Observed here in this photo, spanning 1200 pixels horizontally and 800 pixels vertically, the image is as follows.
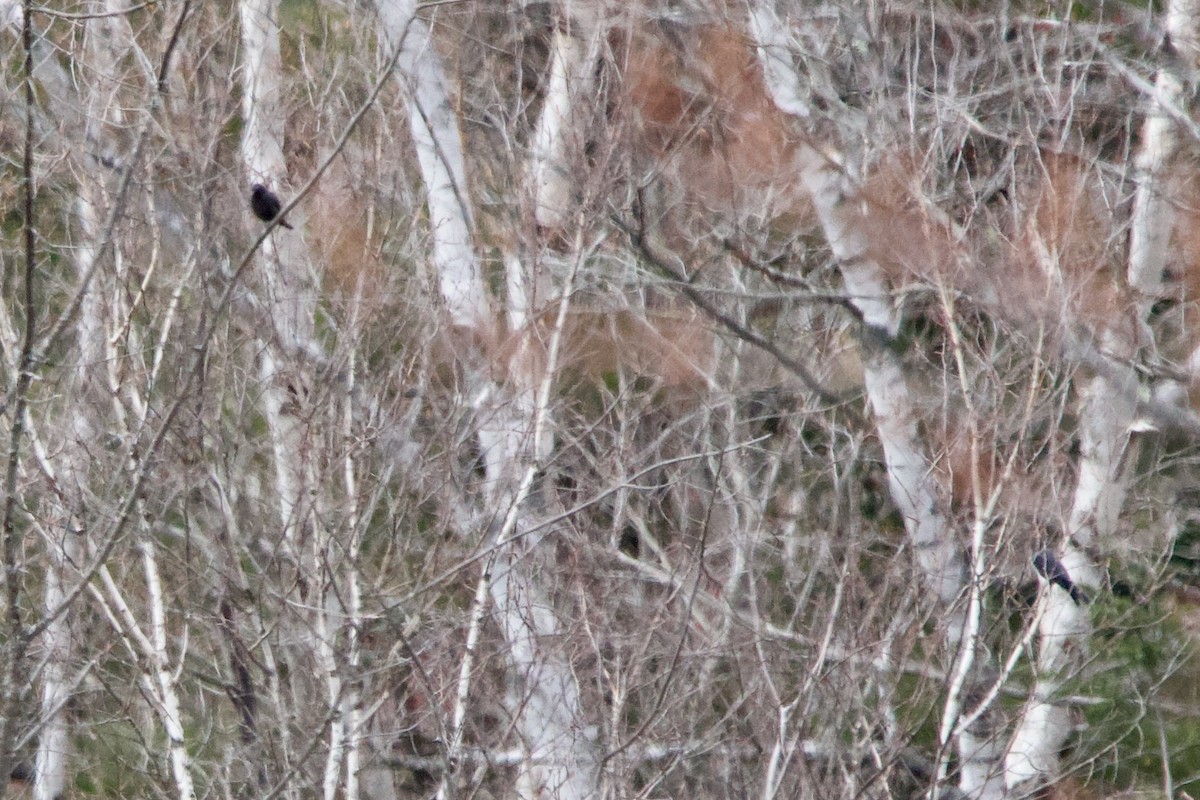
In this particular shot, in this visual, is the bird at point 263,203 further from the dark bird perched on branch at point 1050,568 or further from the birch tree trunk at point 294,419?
the dark bird perched on branch at point 1050,568

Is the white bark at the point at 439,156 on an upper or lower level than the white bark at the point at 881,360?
upper

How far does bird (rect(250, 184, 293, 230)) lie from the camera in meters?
6.54

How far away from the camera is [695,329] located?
9.40 meters

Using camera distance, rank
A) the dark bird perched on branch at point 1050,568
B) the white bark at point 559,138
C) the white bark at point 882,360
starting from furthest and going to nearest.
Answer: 1. the white bark at point 882,360
2. the white bark at point 559,138
3. the dark bird perched on branch at point 1050,568

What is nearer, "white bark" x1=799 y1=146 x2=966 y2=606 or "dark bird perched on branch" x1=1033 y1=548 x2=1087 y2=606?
"dark bird perched on branch" x1=1033 y1=548 x2=1087 y2=606

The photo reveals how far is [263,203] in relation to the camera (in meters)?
6.67

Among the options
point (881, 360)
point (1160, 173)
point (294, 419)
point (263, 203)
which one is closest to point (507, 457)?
Answer: point (294, 419)

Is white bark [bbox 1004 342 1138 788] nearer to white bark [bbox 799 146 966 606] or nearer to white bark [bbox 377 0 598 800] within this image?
white bark [bbox 799 146 966 606]

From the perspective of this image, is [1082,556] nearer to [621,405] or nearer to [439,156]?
[621,405]

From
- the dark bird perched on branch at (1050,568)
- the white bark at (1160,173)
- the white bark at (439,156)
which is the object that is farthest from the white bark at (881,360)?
the white bark at (439,156)

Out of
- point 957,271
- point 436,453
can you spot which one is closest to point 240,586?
point 436,453

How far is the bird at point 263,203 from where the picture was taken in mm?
6539

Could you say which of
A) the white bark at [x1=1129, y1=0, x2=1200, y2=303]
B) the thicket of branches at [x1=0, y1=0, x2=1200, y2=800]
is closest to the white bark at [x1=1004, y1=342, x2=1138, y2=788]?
the thicket of branches at [x1=0, y1=0, x2=1200, y2=800]

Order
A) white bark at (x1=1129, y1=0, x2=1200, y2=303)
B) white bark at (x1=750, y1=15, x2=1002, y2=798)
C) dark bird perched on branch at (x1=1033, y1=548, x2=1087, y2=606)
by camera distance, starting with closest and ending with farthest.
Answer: dark bird perched on branch at (x1=1033, y1=548, x2=1087, y2=606), white bark at (x1=750, y1=15, x2=1002, y2=798), white bark at (x1=1129, y1=0, x2=1200, y2=303)
